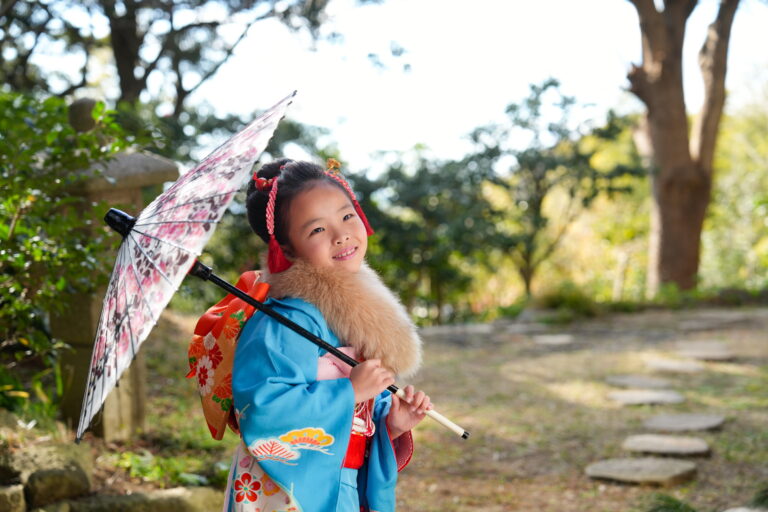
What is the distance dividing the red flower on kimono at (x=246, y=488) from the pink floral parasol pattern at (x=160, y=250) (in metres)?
0.37

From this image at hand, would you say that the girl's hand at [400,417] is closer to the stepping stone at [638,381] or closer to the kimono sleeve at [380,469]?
the kimono sleeve at [380,469]

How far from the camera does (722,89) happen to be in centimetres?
1120

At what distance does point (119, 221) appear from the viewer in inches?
68.1

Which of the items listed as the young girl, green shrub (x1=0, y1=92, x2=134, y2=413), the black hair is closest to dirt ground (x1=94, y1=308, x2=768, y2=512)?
green shrub (x1=0, y1=92, x2=134, y2=413)

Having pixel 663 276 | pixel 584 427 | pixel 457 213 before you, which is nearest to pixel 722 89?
pixel 663 276

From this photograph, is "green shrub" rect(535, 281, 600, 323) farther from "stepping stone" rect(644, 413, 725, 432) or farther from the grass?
"stepping stone" rect(644, 413, 725, 432)

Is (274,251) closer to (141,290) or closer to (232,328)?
(232,328)

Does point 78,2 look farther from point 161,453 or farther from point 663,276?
point 663,276

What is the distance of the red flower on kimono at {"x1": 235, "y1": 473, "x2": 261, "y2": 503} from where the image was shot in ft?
5.86

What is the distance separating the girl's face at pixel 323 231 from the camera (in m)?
1.85

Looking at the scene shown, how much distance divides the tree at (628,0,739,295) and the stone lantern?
885cm

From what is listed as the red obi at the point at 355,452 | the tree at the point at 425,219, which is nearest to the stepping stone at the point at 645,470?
the red obi at the point at 355,452

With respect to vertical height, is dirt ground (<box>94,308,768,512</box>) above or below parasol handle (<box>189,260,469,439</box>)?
below

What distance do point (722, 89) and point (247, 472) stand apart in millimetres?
11115
